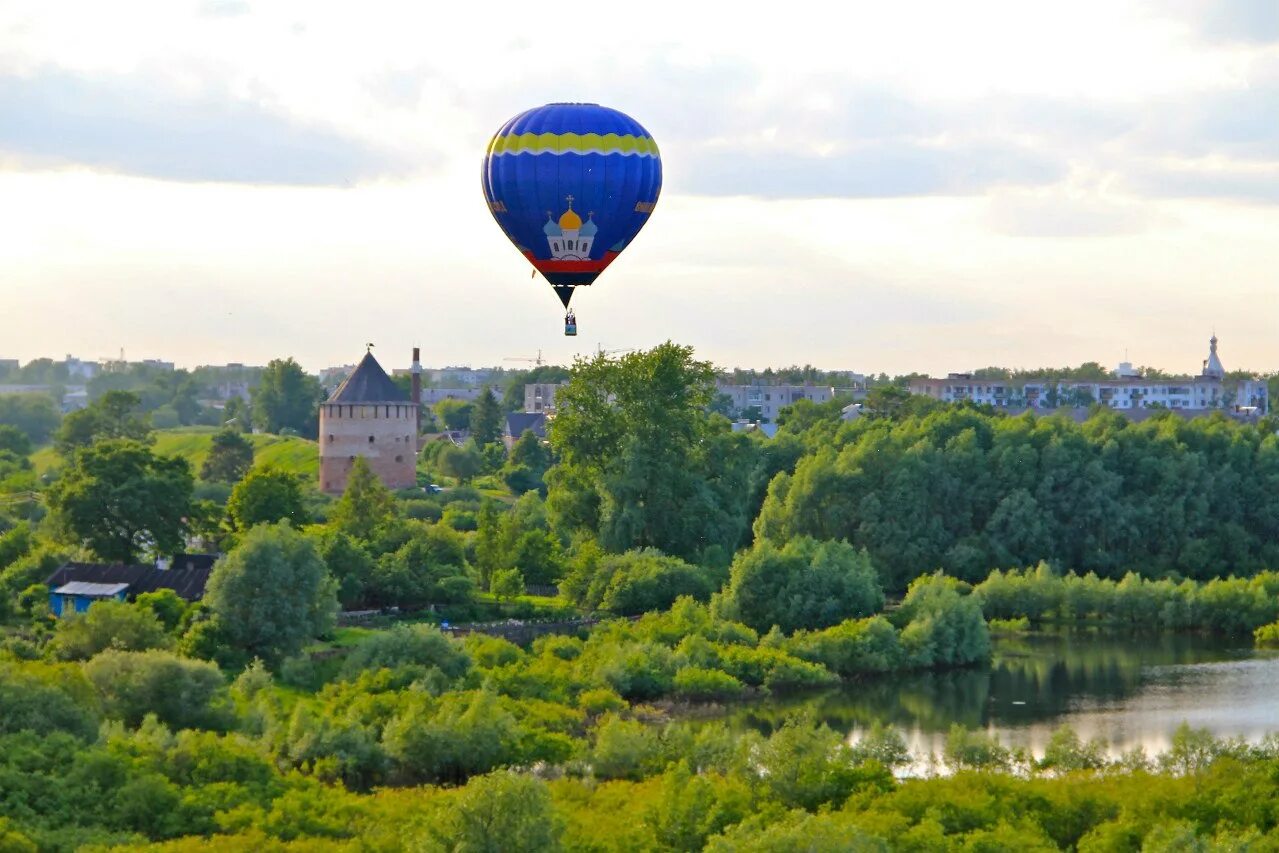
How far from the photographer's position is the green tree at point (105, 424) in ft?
277

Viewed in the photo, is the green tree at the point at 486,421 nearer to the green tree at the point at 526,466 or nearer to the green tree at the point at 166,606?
the green tree at the point at 526,466

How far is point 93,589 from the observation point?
42125mm

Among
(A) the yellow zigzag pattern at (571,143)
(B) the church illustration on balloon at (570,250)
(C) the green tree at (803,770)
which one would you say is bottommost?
(C) the green tree at (803,770)

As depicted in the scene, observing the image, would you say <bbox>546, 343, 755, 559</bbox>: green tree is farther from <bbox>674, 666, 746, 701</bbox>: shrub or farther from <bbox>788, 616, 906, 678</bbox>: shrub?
<bbox>674, 666, 746, 701</bbox>: shrub

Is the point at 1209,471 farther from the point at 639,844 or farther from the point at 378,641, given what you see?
the point at 639,844

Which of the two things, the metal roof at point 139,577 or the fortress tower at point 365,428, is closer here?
the metal roof at point 139,577

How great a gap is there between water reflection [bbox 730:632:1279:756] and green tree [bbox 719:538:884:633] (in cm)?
336

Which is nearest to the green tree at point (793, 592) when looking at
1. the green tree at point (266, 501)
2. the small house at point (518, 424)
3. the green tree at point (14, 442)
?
the green tree at point (266, 501)

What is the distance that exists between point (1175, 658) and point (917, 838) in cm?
2119

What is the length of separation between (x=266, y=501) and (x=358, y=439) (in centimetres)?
1871

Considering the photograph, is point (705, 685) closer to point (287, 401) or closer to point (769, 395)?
point (287, 401)

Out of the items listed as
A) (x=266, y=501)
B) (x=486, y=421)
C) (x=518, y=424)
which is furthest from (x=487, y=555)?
(x=518, y=424)

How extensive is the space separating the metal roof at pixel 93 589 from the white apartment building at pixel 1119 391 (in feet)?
278

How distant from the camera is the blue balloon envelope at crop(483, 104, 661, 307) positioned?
39.2 m
